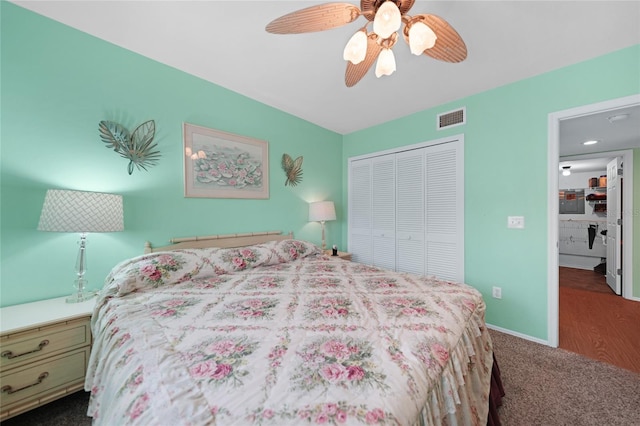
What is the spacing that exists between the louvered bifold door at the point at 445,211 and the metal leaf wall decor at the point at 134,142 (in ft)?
9.40

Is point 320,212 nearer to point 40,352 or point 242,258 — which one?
point 242,258

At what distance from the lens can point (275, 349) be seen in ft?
3.04

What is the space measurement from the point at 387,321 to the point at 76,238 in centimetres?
216

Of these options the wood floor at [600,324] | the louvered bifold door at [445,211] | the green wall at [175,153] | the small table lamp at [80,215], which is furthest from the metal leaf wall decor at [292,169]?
the wood floor at [600,324]

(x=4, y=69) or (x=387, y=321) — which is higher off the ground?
(x=4, y=69)

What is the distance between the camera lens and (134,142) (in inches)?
76.3

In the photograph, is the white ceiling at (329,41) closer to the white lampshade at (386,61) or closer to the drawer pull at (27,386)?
the white lampshade at (386,61)

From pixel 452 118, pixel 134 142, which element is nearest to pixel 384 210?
pixel 452 118

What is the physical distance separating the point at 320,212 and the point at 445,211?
1488mm

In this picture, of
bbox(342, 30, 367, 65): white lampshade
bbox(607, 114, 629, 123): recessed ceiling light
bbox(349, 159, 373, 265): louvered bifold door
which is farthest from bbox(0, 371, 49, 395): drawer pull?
bbox(607, 114, 629, 123): recessed ceiling light

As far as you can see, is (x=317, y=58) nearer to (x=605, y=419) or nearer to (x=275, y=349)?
(x=275, y=349)

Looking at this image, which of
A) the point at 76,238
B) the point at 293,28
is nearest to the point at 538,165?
the point at 293,28

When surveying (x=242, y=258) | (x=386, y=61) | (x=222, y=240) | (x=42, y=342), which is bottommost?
(x=42, y=342)

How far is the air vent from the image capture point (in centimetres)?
268
